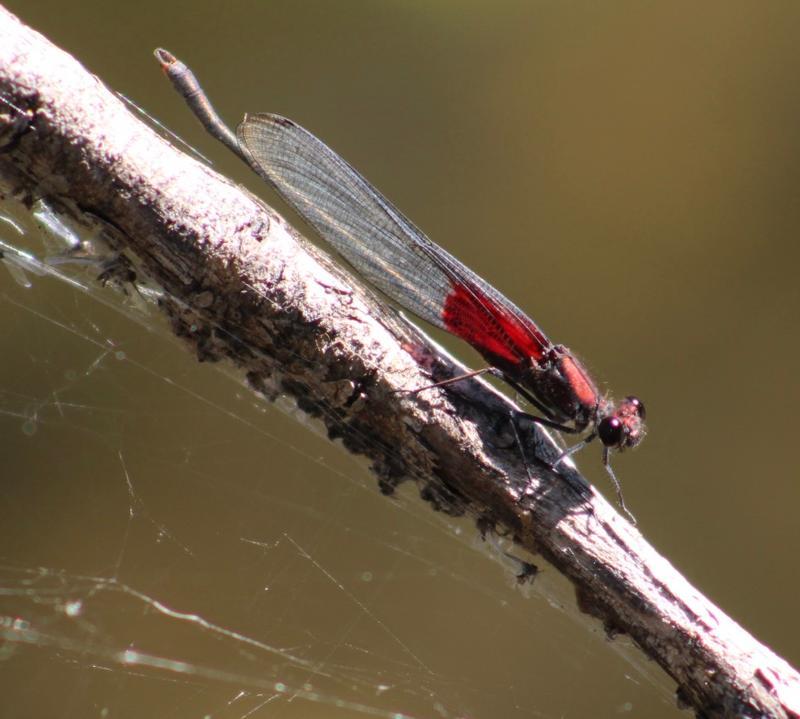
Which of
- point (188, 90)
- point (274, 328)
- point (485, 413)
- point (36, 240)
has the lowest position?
point (36, 240)

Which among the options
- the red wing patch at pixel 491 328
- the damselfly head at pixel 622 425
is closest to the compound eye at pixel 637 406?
the damselfly head at pixel 622 425

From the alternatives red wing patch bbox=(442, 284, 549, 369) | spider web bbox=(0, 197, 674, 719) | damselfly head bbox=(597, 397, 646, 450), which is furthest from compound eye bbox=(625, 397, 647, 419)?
spider web bbox=(0, 197, 674, 719)

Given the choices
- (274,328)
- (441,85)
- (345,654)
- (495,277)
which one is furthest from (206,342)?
(441,85)

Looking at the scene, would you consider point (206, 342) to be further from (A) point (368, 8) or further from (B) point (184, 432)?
(A) point (368, 8)

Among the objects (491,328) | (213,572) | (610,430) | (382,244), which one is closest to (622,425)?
(610,430)

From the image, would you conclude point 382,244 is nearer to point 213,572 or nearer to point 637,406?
point 637,406

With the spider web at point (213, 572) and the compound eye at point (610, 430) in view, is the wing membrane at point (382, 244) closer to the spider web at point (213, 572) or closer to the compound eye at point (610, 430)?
the compound eye at point (610, 430)
